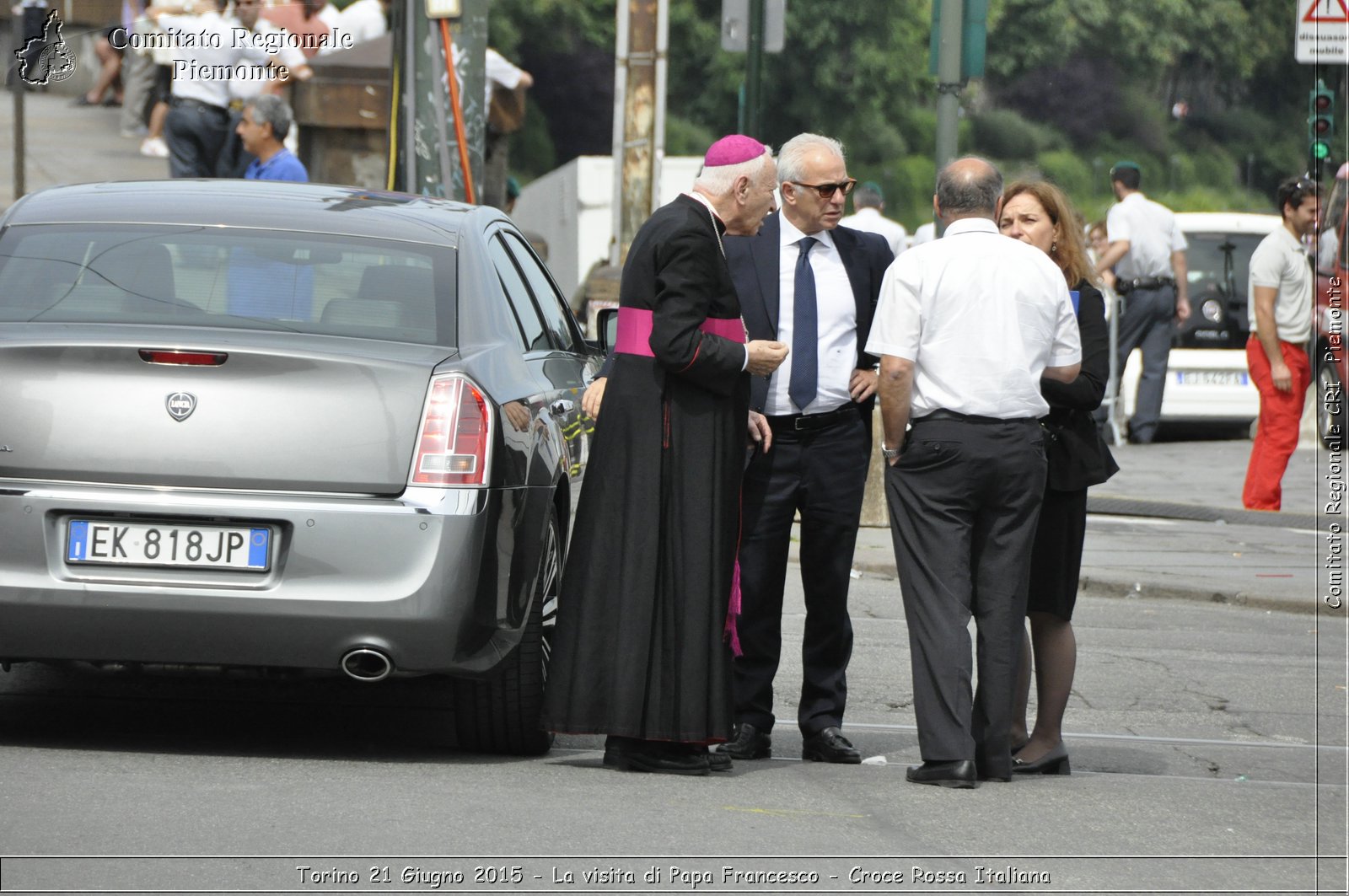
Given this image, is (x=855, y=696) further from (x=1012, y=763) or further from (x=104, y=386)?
(x=104, y=386)

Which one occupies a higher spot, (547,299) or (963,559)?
(547,299)

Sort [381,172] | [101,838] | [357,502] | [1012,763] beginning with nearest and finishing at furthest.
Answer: [101,838] → [357,502] → [1012,763] → [381,172]

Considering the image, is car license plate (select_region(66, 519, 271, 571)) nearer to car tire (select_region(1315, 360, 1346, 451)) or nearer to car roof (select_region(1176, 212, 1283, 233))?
car tire (select_region(1315, 360, 1346, 451))

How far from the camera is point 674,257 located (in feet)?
18.7

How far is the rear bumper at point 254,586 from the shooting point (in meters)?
5.39

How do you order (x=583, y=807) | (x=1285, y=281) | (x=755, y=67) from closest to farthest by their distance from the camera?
(x=583, y=807) → (x=1285, y=281) → (x=755, y=67)

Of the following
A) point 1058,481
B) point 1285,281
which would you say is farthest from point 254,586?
point 1285,281

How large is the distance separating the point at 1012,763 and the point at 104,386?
2.90 meters

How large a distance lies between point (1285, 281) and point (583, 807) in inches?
330

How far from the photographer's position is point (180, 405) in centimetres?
544

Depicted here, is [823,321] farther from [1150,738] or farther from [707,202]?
[1150,738]

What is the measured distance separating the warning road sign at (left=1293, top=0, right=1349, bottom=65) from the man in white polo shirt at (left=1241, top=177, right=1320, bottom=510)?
5.30ft

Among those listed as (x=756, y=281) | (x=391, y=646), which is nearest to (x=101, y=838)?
(x=391, y=646)

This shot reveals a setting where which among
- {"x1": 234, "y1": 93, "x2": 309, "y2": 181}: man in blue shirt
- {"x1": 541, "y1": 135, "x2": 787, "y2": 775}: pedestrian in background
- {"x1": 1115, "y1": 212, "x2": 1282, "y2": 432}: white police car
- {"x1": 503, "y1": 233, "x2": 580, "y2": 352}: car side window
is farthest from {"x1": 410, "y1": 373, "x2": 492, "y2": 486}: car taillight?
{"x1": 1115, "y1": 212, "x2": 1282, "y2": 432}: white police car
